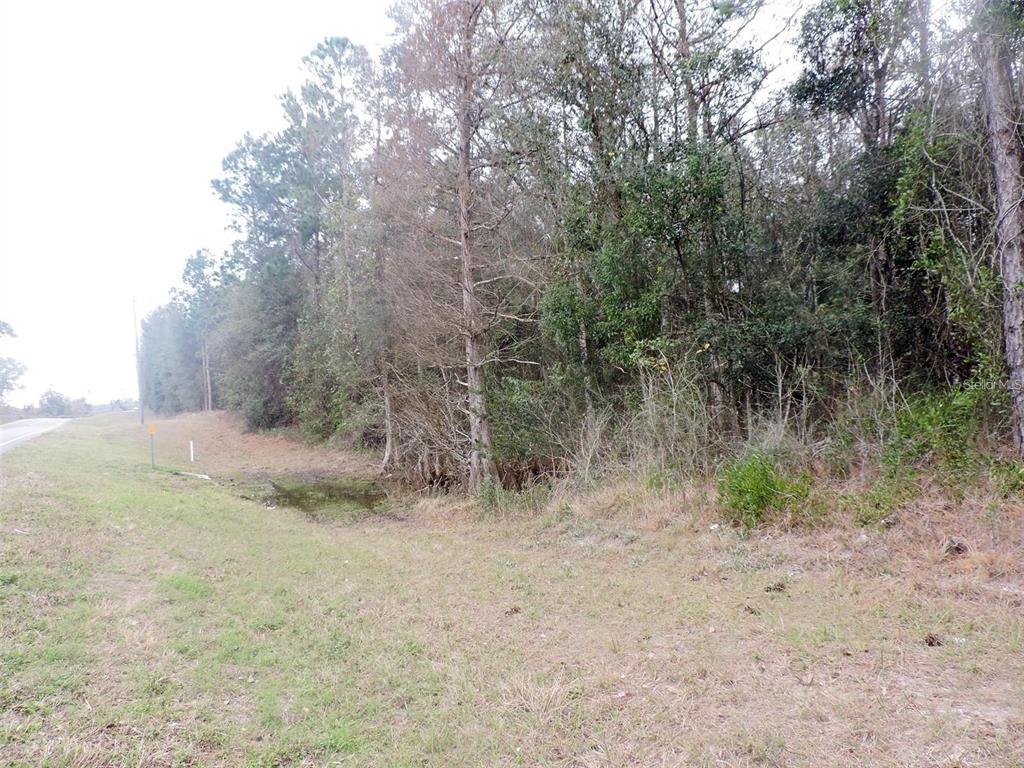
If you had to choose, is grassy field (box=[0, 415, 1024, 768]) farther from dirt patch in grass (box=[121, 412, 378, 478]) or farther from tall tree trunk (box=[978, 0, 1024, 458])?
dirt patch in grass (box=[121, 412, 378, 478])

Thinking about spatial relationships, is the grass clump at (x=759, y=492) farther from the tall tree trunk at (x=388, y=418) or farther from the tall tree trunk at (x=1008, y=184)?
the tall tree trunk at (x=388, y=418)

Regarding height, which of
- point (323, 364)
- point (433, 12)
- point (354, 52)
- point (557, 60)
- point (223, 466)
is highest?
point (354, 52)

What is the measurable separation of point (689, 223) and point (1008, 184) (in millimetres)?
3699

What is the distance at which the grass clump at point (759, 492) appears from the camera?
591 cm

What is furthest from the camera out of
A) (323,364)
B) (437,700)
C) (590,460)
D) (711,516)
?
(323,364)

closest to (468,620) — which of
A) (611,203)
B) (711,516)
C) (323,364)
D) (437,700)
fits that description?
(437,700)

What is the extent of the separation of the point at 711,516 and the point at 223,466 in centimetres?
1595

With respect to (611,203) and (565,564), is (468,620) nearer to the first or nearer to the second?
(565,564)

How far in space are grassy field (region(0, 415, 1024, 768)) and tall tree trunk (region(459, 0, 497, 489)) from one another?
4.12 meters

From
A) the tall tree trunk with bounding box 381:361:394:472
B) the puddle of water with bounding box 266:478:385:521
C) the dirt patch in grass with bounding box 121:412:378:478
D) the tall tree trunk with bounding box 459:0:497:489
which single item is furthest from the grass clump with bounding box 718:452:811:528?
the dirt patch in grass with bounding box 121:412:378:478

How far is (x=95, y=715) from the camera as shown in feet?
8.42

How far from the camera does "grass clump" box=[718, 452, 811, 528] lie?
5910 millimetres

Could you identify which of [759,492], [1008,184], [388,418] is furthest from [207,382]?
[1008,184]

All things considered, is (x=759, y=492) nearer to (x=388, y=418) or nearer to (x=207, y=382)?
(x=388, y=418)
